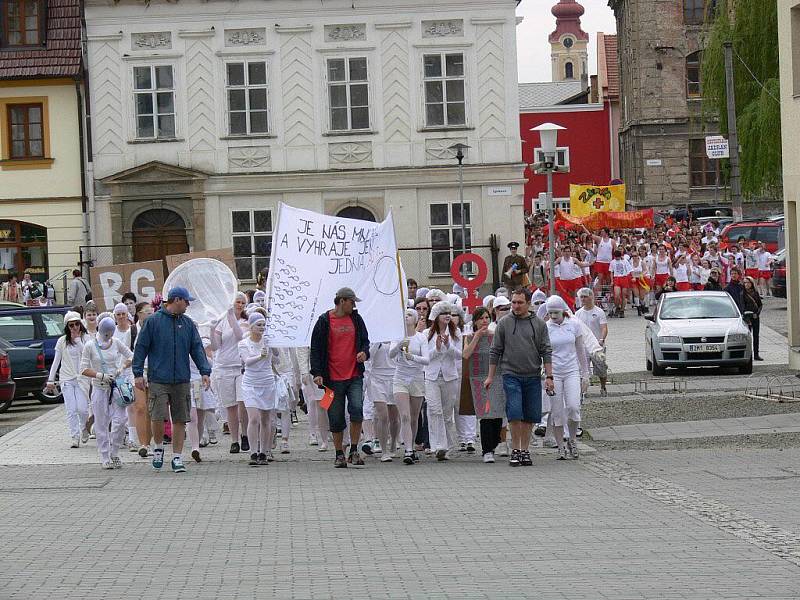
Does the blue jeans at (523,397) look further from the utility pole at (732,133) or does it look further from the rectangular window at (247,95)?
the rectangular window at (247,95)

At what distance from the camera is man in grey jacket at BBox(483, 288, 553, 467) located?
1658 cm

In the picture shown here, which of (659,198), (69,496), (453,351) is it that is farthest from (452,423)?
(659,198)

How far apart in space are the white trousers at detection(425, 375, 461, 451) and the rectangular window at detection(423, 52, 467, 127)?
80.4 feet

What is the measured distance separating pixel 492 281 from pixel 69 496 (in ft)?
88.6

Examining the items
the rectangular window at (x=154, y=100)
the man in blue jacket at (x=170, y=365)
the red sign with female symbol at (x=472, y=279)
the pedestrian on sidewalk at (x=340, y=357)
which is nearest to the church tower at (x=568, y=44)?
the rectangular window at (x=154, y=100)

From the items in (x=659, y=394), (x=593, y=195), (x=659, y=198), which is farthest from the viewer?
(x=659, y=198)

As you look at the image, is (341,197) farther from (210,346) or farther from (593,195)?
(210,346)

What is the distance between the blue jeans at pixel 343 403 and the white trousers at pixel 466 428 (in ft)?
4.88

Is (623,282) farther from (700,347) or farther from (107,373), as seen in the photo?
(107,373)

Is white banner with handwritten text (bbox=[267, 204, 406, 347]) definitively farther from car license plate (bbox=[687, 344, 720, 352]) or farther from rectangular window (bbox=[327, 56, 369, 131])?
rectangular window (bbox=[327, 56, 369, 131])

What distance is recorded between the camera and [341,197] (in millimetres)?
41625

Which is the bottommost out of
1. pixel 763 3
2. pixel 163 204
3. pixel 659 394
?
pixel 659 394

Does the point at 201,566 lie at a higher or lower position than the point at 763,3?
lower

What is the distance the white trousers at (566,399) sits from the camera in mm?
16938
